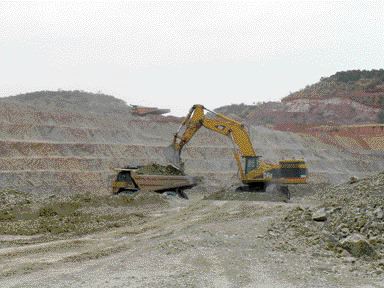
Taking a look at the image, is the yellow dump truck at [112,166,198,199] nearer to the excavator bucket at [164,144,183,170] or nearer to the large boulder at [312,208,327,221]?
the excavator bucket at [164,144,183,170]

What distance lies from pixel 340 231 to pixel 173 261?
157 inches

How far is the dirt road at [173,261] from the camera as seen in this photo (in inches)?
375

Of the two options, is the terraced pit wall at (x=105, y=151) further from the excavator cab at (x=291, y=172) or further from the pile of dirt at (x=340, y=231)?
the pile of dirt at (x=340, y=231)

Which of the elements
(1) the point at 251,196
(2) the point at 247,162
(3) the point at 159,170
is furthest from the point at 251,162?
(3) the point at 159,170

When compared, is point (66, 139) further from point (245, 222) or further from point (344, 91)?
point (344, 91)

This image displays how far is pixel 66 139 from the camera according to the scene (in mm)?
34969

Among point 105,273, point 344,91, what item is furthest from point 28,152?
point 344,91

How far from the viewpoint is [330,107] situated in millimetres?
58906

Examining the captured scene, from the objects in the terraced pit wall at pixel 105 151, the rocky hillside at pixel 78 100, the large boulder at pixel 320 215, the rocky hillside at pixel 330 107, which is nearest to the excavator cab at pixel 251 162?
the large boulder at pixel 320 215

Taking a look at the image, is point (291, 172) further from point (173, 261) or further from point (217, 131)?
point (173, 261)

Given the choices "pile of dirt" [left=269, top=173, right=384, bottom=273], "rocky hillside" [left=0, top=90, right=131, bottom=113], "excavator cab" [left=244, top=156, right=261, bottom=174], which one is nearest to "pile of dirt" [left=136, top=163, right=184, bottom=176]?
"excavator cab" [left=244, top=156, right=261, bottom=174]

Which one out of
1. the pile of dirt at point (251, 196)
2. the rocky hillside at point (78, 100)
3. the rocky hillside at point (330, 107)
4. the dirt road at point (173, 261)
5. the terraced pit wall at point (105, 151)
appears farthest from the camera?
the rocky hillside at point (330, 107)

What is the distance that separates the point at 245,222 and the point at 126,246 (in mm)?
3388

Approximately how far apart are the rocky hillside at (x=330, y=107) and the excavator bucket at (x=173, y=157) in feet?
118
